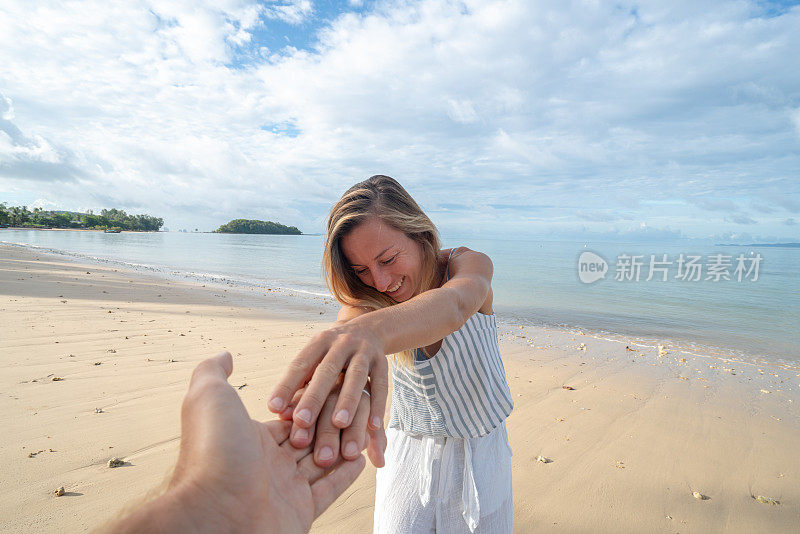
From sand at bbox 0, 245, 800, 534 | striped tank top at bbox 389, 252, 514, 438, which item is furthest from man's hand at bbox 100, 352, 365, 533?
striped tank top at bbox 389, 252, 514, 438

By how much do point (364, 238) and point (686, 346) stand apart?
32.8ft

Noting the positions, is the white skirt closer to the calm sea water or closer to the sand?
the sand

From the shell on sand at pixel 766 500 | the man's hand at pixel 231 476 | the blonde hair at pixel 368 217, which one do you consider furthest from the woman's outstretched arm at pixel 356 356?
the shell on sand at pixel 766 500

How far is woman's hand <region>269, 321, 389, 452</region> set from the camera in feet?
3.75

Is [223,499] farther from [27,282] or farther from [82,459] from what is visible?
[27,282]

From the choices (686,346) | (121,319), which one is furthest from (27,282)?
(686,346)

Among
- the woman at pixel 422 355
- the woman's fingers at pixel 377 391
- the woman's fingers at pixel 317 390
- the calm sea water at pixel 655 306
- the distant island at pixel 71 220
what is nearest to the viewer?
the woman's fingers at pixel 317 390

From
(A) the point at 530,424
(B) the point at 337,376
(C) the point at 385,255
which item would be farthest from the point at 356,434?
(A) the point at 530,424

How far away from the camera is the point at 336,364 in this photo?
1176mm

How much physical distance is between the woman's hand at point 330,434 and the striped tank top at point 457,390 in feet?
2.67

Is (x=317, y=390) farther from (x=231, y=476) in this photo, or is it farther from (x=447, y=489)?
(x=447, y=489)

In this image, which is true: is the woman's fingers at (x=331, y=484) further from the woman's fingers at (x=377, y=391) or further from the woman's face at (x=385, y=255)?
the woman's face at (x=385, y=255)

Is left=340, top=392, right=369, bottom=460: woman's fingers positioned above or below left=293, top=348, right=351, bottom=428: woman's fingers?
below

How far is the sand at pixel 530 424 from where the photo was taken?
129 inches
